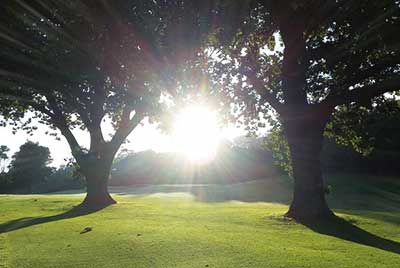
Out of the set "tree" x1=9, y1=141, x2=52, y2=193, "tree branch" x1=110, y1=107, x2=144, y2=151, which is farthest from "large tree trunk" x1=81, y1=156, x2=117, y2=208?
"tree" x1=9, y1=141, x2=52, y2=193

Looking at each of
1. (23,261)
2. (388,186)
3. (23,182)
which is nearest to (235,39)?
(23,261)

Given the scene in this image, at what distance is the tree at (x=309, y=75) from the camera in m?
14.1

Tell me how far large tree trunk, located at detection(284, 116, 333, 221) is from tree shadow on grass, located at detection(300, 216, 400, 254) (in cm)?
A: 99

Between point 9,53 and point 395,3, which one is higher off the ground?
point 395,3

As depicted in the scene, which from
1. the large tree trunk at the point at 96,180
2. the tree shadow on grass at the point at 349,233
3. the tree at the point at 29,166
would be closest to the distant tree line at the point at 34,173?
the tree at the point at 29,166

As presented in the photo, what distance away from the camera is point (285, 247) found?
30.5 feet

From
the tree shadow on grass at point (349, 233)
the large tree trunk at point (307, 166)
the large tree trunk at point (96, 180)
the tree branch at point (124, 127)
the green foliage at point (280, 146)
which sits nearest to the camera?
the tree shadow on grass at point (349, 233)

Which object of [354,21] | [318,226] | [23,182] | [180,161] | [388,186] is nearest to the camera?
[354,21]

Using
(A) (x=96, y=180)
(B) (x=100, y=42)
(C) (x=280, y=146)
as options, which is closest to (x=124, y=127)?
(A) (x=96, y=180)

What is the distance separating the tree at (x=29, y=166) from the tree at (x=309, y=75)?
66.4 meters

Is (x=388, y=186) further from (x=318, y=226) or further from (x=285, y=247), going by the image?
(x=285, y=247)

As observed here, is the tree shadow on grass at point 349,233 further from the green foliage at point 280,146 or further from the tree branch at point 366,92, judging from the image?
the green foliage at point 280,146

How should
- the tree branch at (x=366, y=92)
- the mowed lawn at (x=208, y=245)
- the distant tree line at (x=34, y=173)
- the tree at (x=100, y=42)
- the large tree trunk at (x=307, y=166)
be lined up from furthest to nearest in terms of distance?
1. the distant tree line at (x=34, y=173)
2. the large tree trunk at (x=307, y=166)
3. the tree branch at (x=366, y=92)
4. the tree at (x=100, y=42)
5. the mowed lawn at (x=208, y=245)

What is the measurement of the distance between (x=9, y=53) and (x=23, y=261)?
232 inches
